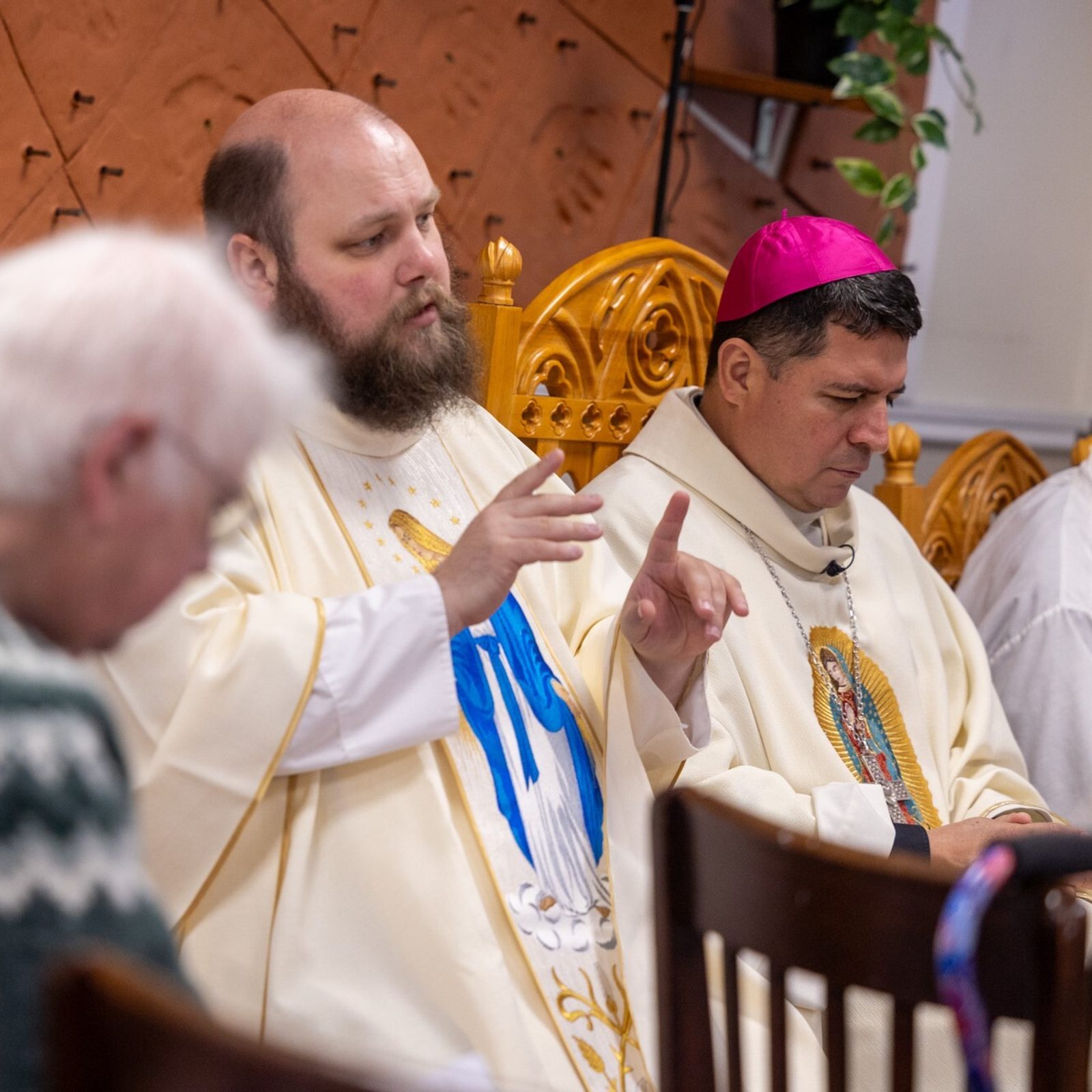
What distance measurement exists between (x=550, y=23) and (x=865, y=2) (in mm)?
1065

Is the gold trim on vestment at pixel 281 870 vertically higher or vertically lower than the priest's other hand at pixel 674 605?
lower

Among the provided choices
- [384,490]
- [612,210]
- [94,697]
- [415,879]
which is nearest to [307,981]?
[415,879]

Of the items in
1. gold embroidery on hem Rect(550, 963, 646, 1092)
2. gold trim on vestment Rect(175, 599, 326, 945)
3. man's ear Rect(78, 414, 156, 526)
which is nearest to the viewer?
man's ear Rect(78, 414, 156, 526)

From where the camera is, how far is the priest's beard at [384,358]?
249 cm

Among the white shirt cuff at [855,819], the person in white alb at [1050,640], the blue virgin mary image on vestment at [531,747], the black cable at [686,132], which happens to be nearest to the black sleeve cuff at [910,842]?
the white shirt cuff at [855,819]

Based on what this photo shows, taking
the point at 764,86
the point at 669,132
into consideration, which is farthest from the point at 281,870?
the point at 764,86

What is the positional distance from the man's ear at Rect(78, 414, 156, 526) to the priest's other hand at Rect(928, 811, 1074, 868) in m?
1.97

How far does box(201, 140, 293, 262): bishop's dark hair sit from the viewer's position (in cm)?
252

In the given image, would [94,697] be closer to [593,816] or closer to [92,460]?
[92,460]

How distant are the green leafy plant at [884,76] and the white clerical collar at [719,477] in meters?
1.94

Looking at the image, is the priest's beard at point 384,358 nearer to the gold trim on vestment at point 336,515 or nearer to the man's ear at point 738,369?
the gold trim on vestment at point 336,515

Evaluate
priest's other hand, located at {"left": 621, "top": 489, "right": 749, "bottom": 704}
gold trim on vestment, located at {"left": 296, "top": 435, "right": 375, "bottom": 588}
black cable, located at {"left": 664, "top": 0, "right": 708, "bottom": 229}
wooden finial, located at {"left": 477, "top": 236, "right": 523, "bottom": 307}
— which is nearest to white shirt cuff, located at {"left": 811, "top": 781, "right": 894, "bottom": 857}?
priest's other hand, located at {"left": 621, "top": 489, "right": 749, "bottom": 704}

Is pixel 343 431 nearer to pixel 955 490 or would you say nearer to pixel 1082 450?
pixel 955 490

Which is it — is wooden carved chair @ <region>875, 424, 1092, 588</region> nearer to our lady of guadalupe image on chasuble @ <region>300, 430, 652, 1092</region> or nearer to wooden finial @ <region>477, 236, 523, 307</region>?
wooden finial @ <region>477, 236, 523, 307</region>
